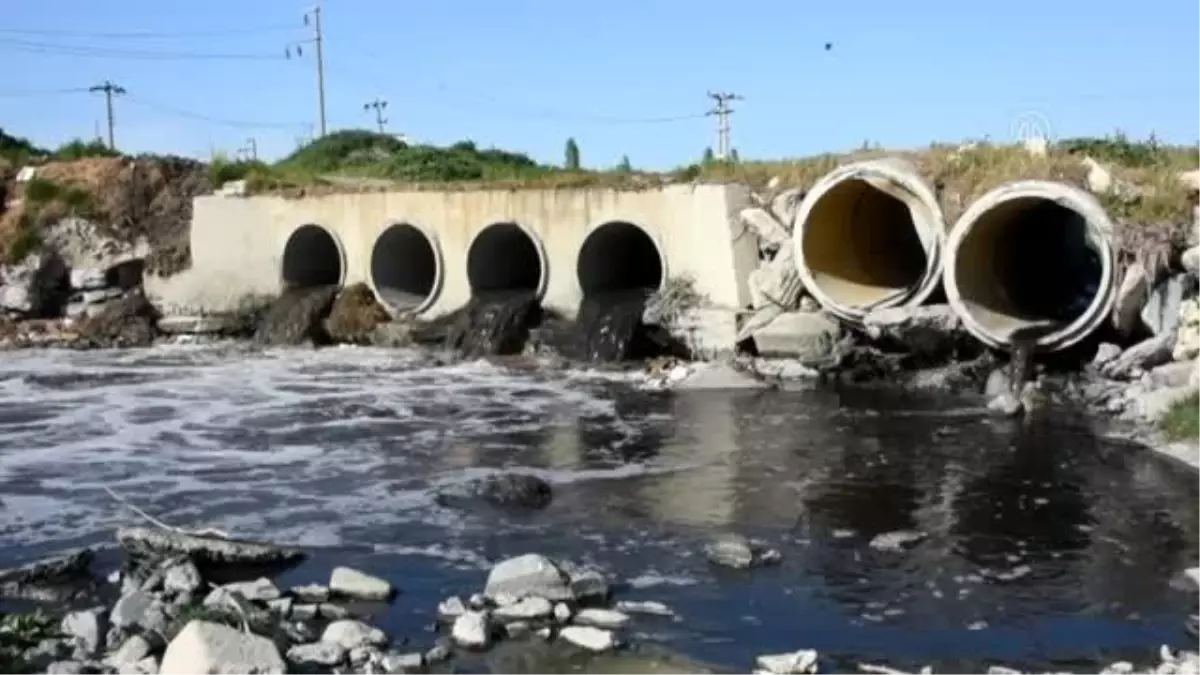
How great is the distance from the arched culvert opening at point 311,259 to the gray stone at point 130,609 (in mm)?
15219

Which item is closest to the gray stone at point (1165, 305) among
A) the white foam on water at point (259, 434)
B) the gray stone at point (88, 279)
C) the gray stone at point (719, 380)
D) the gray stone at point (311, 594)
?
the gray stone at point (719, 380)

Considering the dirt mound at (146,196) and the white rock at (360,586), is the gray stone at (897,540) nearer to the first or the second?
the white rock at (360,586)

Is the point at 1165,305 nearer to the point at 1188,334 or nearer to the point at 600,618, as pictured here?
the point at 1188,334

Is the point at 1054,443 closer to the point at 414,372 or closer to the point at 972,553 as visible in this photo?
the point at 972,553

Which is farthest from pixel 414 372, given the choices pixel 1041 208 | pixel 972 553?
Answer: pixel 972 553

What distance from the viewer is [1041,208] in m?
17.4

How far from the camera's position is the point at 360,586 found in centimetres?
767

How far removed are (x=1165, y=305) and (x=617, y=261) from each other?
894cm

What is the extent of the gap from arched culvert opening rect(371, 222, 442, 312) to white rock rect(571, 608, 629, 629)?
1407cm

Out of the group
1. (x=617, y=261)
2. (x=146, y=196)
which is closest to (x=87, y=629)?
(x=617, y=261)

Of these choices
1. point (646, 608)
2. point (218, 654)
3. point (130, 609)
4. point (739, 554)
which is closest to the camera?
point (218, 654)

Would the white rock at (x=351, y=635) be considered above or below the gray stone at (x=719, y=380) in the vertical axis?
below

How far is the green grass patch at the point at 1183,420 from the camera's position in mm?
11609

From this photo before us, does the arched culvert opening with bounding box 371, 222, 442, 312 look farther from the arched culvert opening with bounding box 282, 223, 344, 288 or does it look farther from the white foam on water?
the white foam on water
